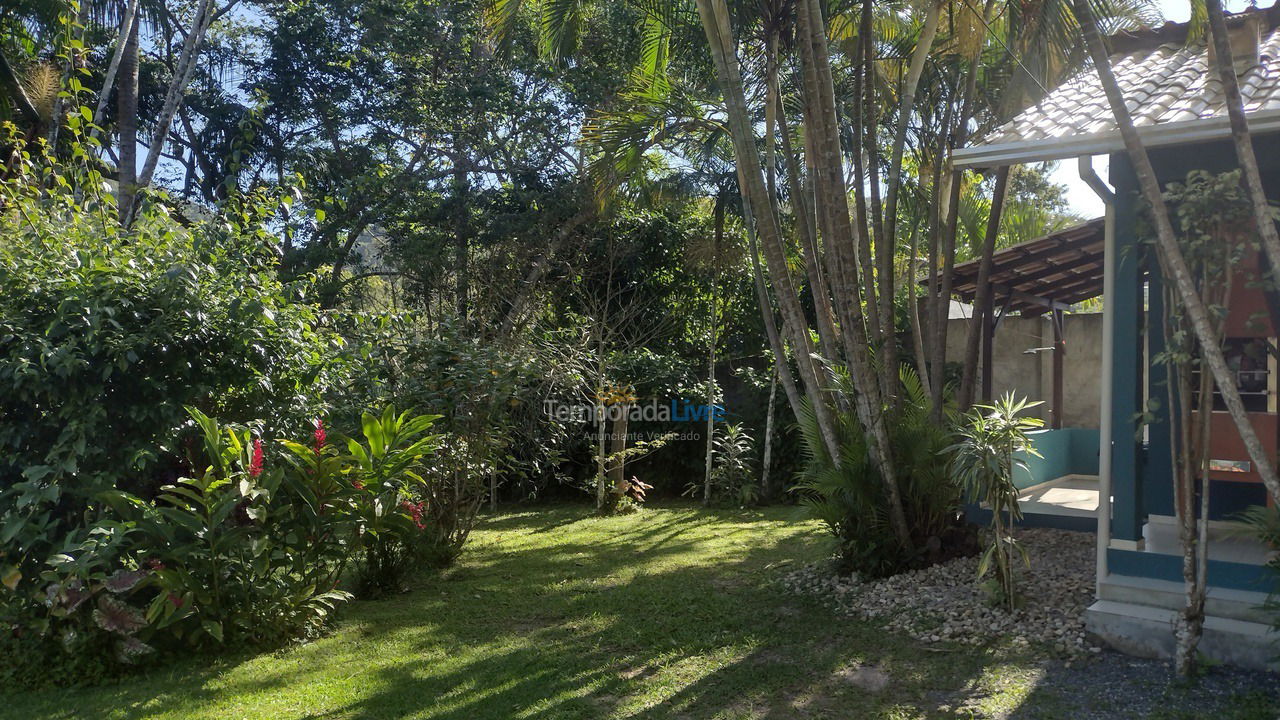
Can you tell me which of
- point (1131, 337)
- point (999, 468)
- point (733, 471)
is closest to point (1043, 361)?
point (733, 471)

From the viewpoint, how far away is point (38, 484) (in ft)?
15.1

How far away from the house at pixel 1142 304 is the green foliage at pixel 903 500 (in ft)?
4.51

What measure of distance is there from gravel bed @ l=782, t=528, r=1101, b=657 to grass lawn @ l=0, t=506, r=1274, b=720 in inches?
9.0

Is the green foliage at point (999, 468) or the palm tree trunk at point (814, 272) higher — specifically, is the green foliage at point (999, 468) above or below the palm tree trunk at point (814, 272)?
below

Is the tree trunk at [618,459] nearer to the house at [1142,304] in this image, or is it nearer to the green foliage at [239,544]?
the green foliage at [239,544]

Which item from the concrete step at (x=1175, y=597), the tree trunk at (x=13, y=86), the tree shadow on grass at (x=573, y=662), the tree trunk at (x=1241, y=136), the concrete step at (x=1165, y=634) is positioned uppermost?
the tree trunk at (x=13, y=86)

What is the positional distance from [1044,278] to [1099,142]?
497 cm

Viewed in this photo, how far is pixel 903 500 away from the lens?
21.5 feet

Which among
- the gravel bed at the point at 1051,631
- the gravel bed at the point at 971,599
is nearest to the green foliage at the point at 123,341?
the gravel bed at the point at 971,599

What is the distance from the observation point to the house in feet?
14.5

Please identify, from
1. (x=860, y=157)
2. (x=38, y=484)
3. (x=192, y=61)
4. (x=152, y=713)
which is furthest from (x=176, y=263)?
(x=192, y=61)

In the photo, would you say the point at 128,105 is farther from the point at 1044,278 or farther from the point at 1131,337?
the point at 1131,337

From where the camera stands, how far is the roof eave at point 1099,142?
4176 mm

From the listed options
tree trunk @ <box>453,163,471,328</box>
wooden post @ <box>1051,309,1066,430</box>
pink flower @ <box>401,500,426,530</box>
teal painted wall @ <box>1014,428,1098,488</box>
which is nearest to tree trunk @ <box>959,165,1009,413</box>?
teal painted wall @ <box>1014,428,1098,488</box>
